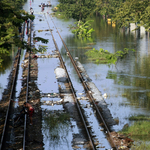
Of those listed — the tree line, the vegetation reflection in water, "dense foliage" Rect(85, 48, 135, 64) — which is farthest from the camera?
the tree line

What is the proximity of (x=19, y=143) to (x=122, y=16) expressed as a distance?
24983 millimetres

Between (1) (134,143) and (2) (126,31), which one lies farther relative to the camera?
(2) (126,31)

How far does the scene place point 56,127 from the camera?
588 inches

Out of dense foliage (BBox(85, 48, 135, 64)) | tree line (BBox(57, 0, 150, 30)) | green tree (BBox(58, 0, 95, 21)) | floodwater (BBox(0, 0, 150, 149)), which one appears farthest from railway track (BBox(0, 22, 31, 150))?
green tree (BBox(58, 0, 95, 21))

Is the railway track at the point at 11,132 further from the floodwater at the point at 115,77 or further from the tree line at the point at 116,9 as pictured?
the tree line at the point at 116,9

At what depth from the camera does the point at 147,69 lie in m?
25.9

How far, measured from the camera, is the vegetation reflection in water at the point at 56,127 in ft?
44.9

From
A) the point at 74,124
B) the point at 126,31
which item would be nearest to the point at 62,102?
the point at 74,124

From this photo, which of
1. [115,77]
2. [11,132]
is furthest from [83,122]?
[115,77]

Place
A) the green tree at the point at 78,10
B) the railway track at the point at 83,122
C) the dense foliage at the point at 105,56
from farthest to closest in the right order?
the green tree at the point at 78,10 < the dense foliage at the point at 105,56 < the railway track at the point at 83,122

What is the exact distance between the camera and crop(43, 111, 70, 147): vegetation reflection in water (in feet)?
44.9

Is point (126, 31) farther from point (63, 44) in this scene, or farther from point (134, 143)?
point (134, 143)

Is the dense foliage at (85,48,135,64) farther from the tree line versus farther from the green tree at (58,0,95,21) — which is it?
the green tree at (58,0,95,21)

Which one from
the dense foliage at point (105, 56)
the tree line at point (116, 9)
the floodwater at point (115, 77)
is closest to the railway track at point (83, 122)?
the floodwater at point (115, 77)
